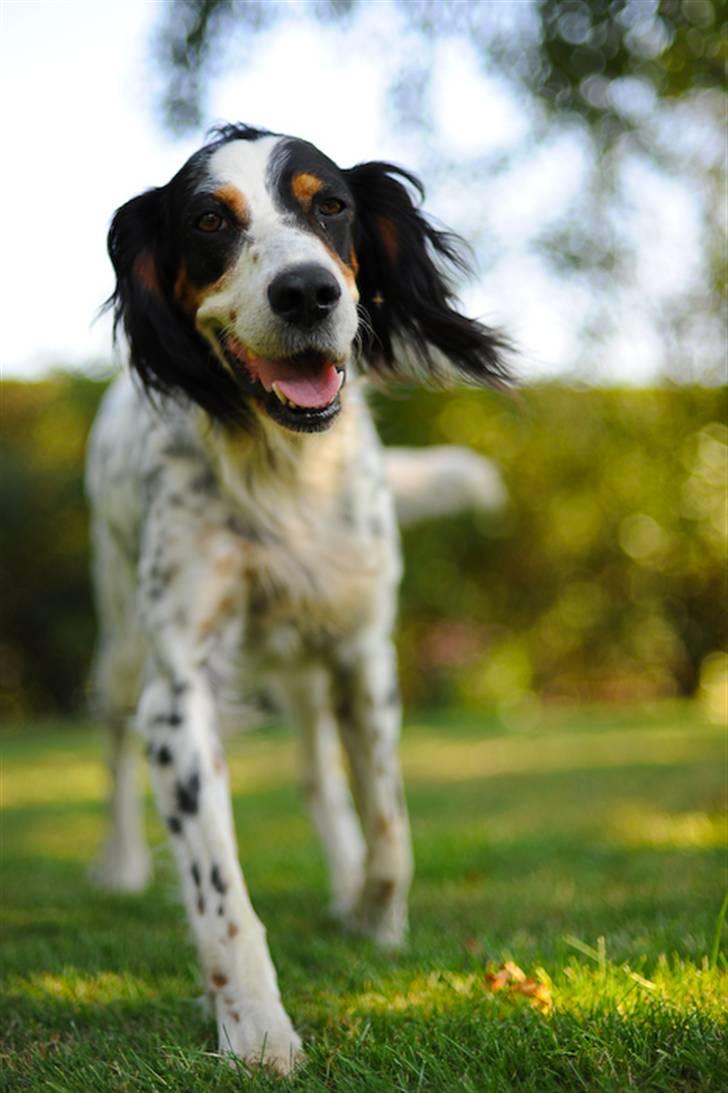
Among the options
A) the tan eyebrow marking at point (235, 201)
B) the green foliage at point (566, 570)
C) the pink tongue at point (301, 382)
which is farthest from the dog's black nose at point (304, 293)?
the green foliage at point (566, 570)

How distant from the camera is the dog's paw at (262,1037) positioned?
1.90 m

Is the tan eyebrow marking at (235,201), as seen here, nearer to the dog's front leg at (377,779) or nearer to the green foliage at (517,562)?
the dog's front leg at (377,779)

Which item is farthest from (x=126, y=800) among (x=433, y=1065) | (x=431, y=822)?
(x=433, y=1065)

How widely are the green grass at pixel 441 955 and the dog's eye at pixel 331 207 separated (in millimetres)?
1493

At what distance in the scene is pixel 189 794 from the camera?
2.38 metres

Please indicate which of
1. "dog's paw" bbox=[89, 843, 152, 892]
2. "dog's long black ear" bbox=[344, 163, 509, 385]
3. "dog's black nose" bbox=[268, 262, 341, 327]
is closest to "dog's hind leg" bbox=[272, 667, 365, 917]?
"dog's paw" bbox=[89, 843, 152, 892]

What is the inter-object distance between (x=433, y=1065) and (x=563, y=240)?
12.2 feet

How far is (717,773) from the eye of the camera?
563 centimetres

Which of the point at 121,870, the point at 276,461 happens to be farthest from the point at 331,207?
the point at 121,870

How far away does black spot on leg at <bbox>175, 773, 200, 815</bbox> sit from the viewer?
7.75 ft

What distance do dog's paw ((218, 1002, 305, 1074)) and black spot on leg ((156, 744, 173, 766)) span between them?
0.52 metres

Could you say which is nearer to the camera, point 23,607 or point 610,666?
point 23,607

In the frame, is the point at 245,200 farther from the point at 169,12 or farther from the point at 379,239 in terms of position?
the point at 169,12

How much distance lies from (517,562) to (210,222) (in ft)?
29.5
